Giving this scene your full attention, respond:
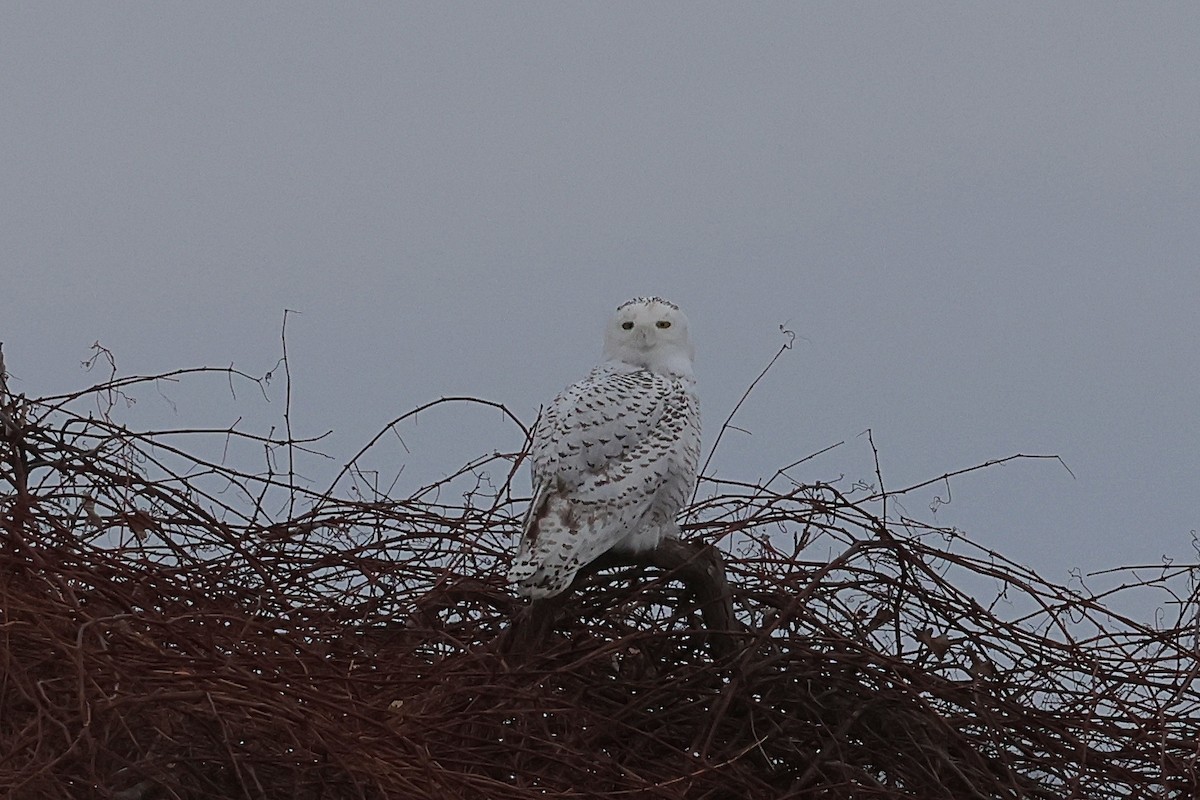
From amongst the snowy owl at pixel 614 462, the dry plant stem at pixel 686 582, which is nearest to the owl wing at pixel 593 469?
the snowy owl at pixel 614 462

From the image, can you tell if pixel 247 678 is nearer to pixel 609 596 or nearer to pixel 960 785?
pixel 609 596

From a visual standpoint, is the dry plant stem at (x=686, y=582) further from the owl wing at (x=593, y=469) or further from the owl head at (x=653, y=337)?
the owl head at (x=653, y=337)

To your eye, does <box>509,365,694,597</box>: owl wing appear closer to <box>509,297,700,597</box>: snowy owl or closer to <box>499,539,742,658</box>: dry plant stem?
<box>509,297,700,597</box>: snowy owl

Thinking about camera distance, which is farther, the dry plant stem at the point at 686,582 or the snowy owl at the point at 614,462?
the dry plant stem at the point at 686,582

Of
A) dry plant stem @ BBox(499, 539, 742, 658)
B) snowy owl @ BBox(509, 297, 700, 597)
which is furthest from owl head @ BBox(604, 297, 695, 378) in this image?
dry plant stem @ BBox(499, 539, 742, 658)

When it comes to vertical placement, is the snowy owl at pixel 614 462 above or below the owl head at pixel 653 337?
below

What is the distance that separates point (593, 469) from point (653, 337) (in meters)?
0.42

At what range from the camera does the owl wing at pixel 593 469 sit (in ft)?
11.4

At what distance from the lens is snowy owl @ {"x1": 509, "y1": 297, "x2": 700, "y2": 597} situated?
11.5 feet

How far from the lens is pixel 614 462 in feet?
12.0

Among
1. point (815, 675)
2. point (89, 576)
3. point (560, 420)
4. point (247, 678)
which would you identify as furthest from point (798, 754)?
point (89, 576)

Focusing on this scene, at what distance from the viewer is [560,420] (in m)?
3.69

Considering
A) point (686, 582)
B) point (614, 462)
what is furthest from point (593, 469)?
point (686, 582)

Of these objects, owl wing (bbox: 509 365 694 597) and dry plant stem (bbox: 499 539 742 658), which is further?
dry plant stem (bbox: 499 539 742 658)
